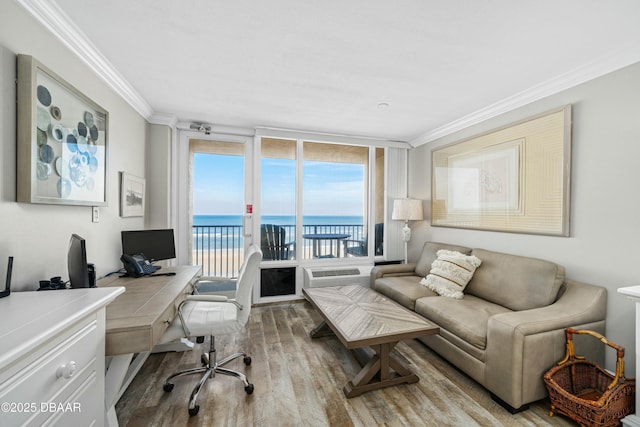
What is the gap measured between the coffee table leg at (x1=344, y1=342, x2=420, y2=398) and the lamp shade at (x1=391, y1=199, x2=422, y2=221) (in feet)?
7.31

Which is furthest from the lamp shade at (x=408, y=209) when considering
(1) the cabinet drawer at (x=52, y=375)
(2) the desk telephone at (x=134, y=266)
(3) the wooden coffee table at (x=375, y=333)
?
(1) the cabinet drawer at (x=52, y=375)

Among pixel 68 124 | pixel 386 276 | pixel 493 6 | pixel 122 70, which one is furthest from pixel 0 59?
pixel 386 276

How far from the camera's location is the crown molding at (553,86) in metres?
1.90

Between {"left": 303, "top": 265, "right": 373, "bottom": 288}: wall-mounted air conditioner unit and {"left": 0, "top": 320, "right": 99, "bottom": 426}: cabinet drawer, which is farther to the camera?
{"left": 303, "top": 265, "right": 373, "bottom": 288}: wall-mounted air conditioner unit

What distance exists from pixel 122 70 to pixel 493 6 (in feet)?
→ 9.09

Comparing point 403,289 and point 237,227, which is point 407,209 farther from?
point 237,227

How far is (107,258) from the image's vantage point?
2.30 meters

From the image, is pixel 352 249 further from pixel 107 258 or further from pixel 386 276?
pixel 107 258

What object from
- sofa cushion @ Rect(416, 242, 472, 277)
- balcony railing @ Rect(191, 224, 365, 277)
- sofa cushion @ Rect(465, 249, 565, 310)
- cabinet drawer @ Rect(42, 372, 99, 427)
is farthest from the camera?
balcony railing @ Rect(191, 224, 365, 277)

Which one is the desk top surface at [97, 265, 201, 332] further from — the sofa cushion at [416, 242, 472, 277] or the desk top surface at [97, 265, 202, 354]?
the sofa cushion at [416, 242, 472, 277]

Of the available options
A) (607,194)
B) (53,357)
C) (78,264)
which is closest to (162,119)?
(78,264)

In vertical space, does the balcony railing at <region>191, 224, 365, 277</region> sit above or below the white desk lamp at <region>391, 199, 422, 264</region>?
below

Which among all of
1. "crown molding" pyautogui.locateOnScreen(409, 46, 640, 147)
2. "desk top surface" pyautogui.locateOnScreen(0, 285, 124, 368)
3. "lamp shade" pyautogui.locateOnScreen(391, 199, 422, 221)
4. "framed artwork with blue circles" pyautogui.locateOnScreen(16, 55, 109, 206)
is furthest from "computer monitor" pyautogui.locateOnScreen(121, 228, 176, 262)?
"crown molding" pyautogui.locateOnScreen(409, 46, 640, 147)

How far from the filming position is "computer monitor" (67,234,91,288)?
1.45m
